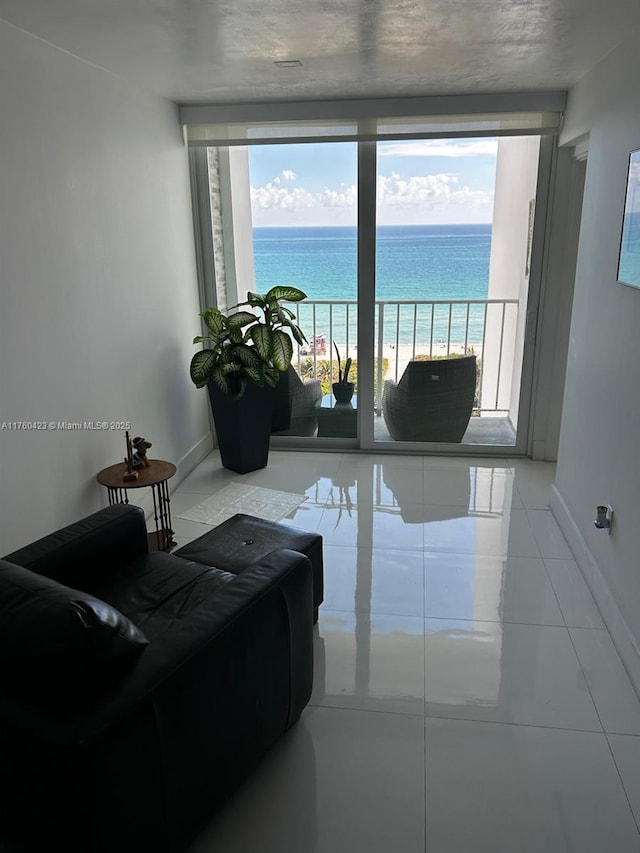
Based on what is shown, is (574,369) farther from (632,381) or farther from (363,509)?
(363,509)

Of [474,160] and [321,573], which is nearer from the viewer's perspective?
[321,573]

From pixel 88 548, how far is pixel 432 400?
3.14 meters

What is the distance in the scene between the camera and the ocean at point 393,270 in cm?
446

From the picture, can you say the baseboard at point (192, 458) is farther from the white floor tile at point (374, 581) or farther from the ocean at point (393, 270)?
the white floor tile at point (374, 581)

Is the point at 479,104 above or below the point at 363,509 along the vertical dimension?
above

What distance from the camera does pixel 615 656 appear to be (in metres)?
2.51

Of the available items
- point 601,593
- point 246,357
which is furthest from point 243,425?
point 601,593

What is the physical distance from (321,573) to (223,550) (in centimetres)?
47

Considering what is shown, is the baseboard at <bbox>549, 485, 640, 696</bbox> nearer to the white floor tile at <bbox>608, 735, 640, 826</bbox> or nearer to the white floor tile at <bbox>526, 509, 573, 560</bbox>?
the white floor tile at <bbox>526, 509, 573, 560</bbox>

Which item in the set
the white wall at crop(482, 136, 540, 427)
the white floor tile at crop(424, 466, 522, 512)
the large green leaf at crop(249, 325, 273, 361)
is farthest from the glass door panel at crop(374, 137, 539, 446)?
the large green leaf at crop(249, 325, 273, 361)

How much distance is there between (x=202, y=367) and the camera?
4.24 meters

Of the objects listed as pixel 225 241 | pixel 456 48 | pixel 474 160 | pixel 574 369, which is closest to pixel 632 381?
pixel 574 369

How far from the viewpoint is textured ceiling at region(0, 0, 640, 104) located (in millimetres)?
2312

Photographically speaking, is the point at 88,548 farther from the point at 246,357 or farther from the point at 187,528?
the point at 246,357
